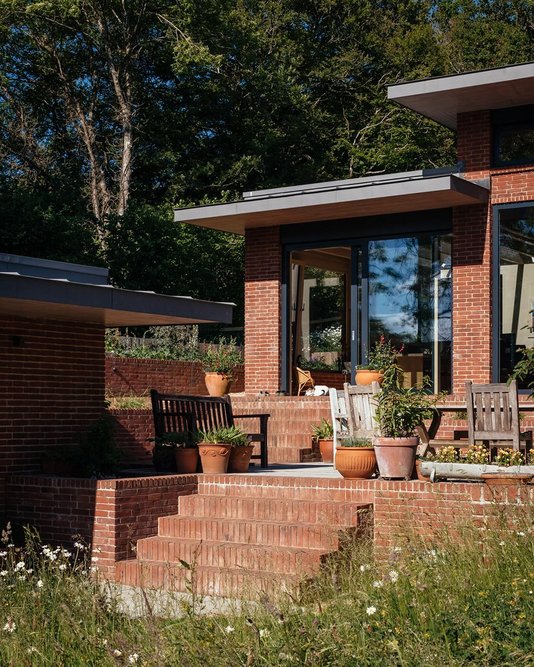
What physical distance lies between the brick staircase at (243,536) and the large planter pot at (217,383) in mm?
8240

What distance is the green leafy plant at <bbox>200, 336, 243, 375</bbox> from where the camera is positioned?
20.7m

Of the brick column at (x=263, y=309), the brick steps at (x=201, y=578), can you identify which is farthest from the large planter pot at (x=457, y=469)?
the brick column at (x=263, y=309)

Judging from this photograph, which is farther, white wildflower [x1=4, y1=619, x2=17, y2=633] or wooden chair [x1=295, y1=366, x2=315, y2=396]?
wooden chair [x1=295, y1=366, x2=315, y2=396]

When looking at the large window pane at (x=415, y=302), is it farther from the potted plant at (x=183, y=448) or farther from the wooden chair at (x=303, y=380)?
the potted plant at (x=183, y=448)

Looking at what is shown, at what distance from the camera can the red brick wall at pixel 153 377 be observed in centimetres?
1838

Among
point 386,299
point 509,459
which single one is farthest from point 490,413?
point 386,299

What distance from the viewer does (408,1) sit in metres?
35.8

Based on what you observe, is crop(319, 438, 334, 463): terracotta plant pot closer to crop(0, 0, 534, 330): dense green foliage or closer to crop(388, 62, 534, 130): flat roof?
crop(388, 62, 534, 130): flat roof

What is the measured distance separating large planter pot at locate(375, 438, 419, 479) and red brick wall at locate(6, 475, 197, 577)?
2211 millimetres

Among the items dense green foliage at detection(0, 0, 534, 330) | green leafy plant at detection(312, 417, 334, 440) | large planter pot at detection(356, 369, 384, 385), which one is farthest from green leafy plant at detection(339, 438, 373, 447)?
dense green foliage at detection(0, 0, 534, 330)

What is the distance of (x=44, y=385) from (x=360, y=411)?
133 inches

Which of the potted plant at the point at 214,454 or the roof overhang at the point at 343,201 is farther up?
the roof overhang at the point at 343,201

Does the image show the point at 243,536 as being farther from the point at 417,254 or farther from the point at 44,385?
the point at 417,254

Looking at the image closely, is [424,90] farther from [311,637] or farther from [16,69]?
[16,69]
